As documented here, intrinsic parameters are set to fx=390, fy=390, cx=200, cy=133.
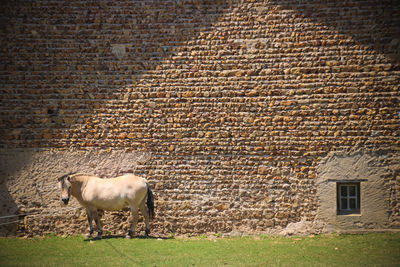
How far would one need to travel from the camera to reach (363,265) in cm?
676

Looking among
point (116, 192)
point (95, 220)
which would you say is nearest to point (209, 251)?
point (116, 192)

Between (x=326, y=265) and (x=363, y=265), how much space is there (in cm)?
64

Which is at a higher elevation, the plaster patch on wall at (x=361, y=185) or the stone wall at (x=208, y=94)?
the stone wall at (x=208, y=94)

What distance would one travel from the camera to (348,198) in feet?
28.6

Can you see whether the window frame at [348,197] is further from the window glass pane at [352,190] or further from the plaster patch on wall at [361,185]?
the plaster patch on wall at [361,185]

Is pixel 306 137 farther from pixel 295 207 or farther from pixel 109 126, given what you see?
pixel 109 126

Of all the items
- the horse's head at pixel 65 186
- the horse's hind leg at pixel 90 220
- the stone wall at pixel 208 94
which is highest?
the stone wall at pixel 208 94

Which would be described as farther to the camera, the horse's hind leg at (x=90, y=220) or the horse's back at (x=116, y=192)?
the horse's hind leg at (x=90, y=220)

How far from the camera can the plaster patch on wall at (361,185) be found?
27.9 ft

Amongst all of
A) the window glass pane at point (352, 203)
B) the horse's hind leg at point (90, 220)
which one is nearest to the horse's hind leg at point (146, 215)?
the horse's hind leg at point (90, 220)

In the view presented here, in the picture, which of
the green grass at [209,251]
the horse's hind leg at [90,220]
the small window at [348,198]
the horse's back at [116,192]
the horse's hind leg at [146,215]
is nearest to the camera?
the green grass at [209,251]

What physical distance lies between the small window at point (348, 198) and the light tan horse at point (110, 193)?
4182 millimetres

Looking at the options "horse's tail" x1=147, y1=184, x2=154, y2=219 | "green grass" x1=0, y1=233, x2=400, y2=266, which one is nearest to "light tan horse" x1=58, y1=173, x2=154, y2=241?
"horse's tail" x1=147, y1=184, x2=154, y2=219

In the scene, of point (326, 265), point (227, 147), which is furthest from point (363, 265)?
point (227, 147)
